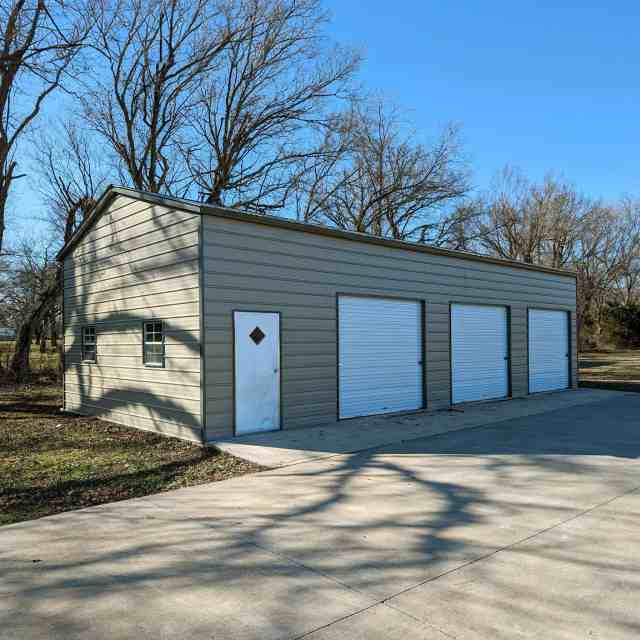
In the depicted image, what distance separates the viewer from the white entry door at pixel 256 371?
333 inches

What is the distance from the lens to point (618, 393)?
14664 millimetres

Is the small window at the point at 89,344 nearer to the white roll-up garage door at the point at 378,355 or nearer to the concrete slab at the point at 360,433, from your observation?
the concrete slab at the point at 360,433

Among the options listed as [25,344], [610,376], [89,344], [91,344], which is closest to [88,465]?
[91,344]

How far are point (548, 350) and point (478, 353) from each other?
3420 millimetres

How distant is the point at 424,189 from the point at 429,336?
50.7ft

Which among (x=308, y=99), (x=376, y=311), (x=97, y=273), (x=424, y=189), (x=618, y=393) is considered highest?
(x=308, y=99)

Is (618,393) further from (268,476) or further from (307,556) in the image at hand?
(307,556)

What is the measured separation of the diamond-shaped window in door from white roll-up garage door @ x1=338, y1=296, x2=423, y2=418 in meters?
1.75

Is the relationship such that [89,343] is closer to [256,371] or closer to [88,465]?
[256,371]

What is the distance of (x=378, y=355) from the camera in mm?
10672

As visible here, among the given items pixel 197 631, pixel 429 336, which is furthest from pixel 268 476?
pixel 429 336

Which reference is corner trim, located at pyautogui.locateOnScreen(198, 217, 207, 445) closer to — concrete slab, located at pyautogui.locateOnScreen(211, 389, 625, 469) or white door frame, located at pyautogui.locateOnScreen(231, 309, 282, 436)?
concrete slab, located at pyautogui.locateOnScreen(211, 389, 625, 469)

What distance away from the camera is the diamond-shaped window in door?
862 centimetres

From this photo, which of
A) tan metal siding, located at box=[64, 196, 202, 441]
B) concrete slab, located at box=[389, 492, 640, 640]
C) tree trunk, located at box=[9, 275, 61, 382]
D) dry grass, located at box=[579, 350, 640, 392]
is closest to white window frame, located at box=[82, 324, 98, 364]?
tan metal siding, located at box=[64, 196, 202, 441]
